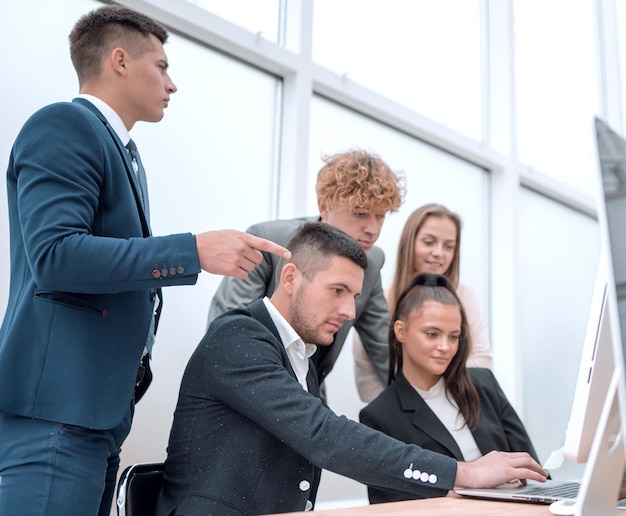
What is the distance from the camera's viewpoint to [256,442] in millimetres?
1299

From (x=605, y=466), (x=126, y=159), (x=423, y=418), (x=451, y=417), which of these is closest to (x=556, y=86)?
(x=451, y=417)

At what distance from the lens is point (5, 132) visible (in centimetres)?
203

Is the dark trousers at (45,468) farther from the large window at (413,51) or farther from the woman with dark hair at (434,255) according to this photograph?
the large window at (413,51)

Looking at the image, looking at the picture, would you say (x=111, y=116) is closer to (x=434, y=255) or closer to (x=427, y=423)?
(x=427, y=423)

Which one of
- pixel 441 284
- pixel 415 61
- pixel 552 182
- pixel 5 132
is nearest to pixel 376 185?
pixel 441 284

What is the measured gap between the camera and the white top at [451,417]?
1.93m

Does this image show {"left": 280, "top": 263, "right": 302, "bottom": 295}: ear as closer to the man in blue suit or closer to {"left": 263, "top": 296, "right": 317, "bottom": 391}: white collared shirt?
{"left": 263, "top": 296, "right": 317, "bottom": 391}: white collared shirt

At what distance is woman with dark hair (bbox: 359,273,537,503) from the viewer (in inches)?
73.4

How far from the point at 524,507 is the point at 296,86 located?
2071 millimetres

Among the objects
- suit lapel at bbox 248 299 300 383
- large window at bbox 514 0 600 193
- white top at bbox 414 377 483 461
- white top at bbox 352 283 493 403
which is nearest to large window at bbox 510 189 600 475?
large window at bbox 514 0 600 193

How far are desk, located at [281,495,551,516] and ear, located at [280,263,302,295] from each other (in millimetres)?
589

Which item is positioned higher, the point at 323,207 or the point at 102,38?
the point at 102,38

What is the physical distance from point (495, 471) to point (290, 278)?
618 mm

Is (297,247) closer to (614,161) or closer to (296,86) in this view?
(614,161)
